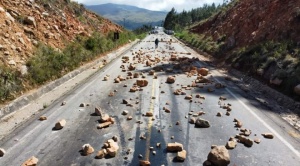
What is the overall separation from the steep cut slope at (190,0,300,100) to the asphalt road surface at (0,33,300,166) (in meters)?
2.50

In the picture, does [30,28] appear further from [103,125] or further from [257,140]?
[257,140]

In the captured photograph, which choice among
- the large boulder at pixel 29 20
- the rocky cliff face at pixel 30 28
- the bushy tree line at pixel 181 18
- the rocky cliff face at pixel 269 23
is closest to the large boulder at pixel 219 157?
the rocky cliff face at pixel 30 28

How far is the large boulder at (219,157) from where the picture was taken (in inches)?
239

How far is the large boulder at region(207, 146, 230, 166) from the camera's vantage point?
6059 mm

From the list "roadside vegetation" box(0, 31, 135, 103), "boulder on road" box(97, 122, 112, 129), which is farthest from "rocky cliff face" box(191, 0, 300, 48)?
"boulder on road" box(97, 122, 112, 129)

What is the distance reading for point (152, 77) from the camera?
15680 mm

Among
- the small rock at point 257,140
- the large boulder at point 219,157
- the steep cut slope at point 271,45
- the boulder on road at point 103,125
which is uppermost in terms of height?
the steep cut slope at point 271,45

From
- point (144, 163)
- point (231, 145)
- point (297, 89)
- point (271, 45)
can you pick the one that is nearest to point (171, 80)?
point (297, 89)

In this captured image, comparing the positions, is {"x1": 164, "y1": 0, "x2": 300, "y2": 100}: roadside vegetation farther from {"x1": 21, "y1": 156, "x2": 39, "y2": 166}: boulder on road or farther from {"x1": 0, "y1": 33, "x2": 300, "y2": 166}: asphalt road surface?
{"x1": 21, "y1": 156, "x2": 39, "y2": 166}: boulder on road

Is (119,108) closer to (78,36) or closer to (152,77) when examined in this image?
(152,77)

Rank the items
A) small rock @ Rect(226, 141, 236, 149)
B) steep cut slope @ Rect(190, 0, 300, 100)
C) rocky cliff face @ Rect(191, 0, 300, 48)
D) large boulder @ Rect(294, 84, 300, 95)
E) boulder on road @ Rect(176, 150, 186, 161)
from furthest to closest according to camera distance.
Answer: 1. rocky cliff face @ Rect(191, 0, 300, 48)
2. steep cut slope @ Rect(190, 0, 300, 100)
3. large boulder @ Rect(294, 84, 300, 95)
4. small rock @ Rect(226, 141, 236, 149)
5. boulder on road @ Rect(176, 150, 186, 161)

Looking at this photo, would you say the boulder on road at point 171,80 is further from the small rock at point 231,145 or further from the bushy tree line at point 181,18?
the bushy tree line at point 181,18

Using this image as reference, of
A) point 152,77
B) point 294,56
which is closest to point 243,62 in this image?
point 294,56

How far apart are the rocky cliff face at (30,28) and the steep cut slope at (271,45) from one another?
1136 cm
